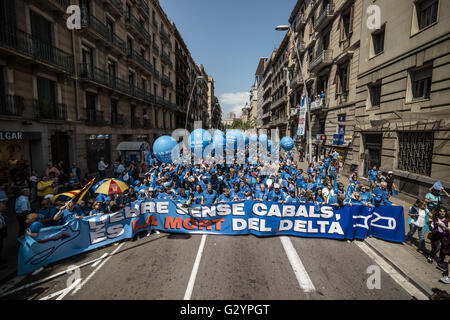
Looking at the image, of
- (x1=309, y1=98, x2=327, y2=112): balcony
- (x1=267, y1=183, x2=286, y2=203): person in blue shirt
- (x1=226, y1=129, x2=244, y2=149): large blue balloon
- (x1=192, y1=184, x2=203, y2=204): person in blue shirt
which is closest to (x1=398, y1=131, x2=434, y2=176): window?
(x1=267, y1=183, x2=286, y2=203): person in blue shirt

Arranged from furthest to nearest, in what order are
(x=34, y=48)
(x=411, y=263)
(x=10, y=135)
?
(x=34, y=48)
(x=10, y=135)
(x=411, y=263)

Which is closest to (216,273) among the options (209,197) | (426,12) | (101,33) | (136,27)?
(209,197)

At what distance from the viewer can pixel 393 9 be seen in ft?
37.0

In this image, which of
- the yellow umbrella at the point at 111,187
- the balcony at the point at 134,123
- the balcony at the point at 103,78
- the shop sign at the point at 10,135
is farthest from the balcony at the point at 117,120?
the yellow umbrella at the point at 111,187

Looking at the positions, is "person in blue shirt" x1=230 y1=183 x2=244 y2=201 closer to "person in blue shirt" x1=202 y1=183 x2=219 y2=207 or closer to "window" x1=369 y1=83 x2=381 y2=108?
"person in blue shirt" x1=202 y1=183 x2=219 y2=207

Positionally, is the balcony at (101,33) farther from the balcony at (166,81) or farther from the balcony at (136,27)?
the balcony at (166,81)

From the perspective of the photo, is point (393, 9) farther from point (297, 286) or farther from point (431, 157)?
point (297, 286)

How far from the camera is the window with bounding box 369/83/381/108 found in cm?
1298

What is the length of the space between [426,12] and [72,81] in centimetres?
2114

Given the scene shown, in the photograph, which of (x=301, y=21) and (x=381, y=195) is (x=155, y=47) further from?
(x=381, y=195)

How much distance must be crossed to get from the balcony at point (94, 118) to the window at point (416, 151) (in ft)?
68.4

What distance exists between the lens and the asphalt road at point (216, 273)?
4211 mm

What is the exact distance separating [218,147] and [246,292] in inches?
435

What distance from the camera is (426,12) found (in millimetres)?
9586
